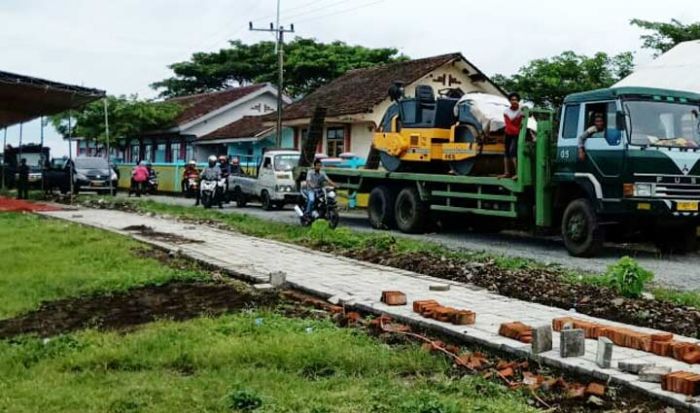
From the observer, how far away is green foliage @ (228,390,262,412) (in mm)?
4789

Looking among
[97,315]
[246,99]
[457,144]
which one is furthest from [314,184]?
[246,99]

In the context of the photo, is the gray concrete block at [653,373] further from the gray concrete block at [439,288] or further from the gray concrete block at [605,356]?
the gray concrete block at [439,288]

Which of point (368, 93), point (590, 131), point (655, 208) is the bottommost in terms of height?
point (655, 208)

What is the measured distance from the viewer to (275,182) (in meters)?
24.8

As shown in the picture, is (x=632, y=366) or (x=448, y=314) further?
(x=448, y=314)

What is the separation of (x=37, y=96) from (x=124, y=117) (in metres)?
20.1

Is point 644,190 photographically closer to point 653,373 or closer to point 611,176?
point 611,176

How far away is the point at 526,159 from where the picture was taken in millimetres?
14398

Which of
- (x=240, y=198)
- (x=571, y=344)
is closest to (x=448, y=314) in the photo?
(x=571, y=344)

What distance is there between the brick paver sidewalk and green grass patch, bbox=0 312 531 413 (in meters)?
0.63

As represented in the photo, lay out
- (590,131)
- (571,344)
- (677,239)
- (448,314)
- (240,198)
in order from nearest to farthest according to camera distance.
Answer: (571,344), (448,314), (590,131), (677,239), (240,198)

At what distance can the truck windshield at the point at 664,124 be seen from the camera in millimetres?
12648

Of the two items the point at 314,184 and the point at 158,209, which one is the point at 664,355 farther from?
the point at 158,209

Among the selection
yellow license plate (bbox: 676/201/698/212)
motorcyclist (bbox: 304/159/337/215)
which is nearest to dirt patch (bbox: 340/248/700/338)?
yellow license plate (bbox: 676/201/698/212)
